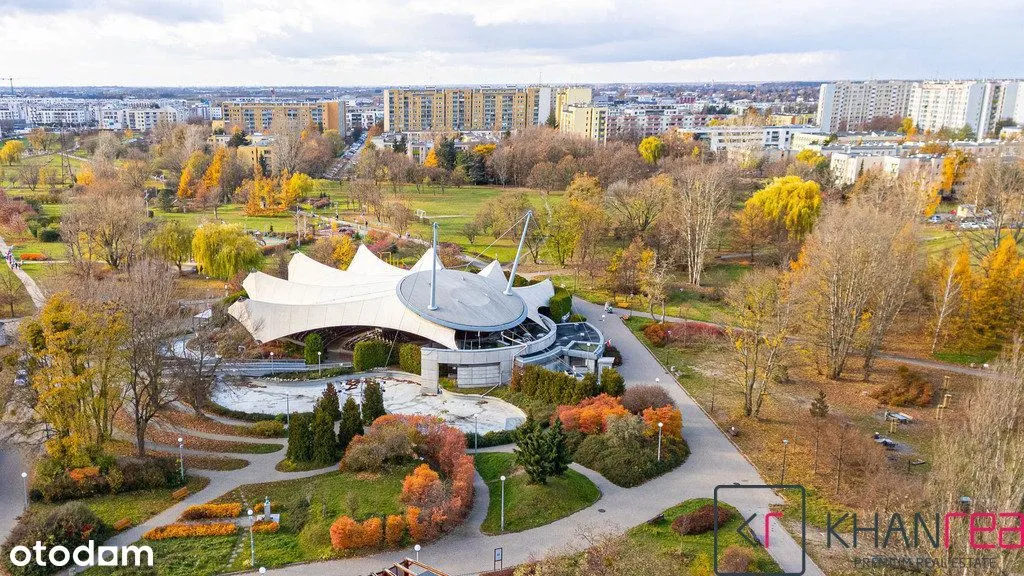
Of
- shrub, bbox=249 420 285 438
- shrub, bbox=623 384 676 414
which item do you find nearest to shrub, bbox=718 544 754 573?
shrub, bbox=623 384 676 414

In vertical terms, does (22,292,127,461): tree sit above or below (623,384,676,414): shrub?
above

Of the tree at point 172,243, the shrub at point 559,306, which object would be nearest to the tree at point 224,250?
the tree at point 172,243

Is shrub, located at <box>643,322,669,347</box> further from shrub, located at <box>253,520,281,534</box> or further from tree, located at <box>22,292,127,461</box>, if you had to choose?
tree, located at <box>22,292,127,461</box>

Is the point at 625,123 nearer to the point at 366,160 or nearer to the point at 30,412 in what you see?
the point at 366,160

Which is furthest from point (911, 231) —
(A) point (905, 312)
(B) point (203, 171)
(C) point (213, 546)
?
(B) point (203, 171)

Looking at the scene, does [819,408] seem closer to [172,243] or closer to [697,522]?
[697,522]

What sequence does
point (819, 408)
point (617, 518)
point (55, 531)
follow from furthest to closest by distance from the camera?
point (819, 408) → point (617, 518) → point (55, 531)

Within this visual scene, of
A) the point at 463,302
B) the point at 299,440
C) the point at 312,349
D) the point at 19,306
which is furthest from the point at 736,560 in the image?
the point at 19,306

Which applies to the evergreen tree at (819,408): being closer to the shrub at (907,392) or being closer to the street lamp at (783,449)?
the street lamp at (783,449)
